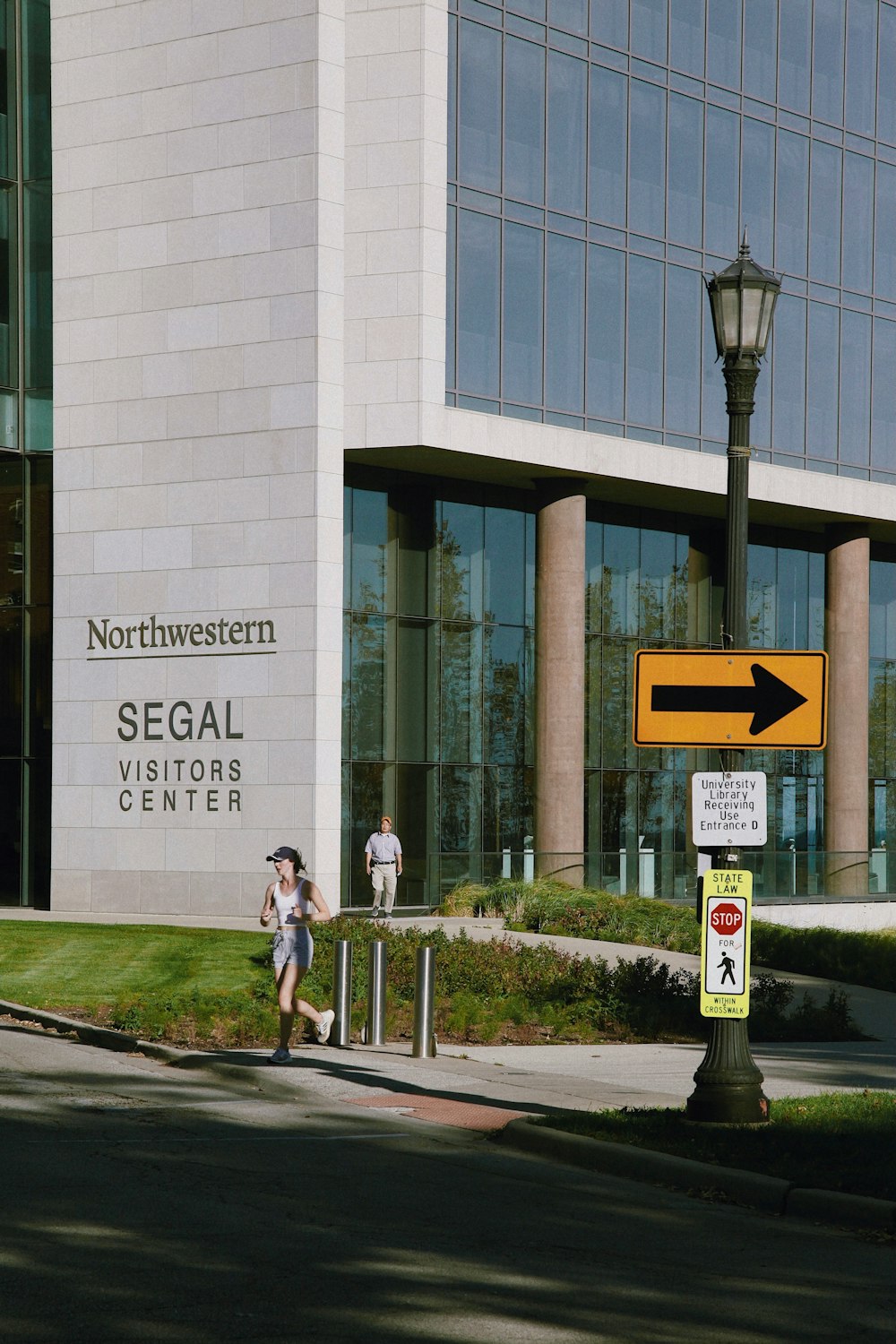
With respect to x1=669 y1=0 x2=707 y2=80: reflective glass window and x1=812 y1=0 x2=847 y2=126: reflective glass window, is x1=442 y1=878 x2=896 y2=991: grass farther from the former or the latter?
x1=812 y1=0 x2=847 y2=126: reflective glass window

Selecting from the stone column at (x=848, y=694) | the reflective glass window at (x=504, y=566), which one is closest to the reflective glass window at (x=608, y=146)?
the reflective glass window at (x=504, y=566)

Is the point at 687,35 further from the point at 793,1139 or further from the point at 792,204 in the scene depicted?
the point at 793,1139

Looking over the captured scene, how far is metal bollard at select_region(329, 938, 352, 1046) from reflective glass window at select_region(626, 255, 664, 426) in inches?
843

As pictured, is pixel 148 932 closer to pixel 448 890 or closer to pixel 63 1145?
pixel 448 890

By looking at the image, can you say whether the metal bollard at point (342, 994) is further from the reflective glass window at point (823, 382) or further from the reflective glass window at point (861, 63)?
Result: the reflective glass window at point (861, 63)

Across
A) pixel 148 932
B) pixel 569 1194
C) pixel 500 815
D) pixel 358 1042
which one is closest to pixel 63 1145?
pixel 569 1194

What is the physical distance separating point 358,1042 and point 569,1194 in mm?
7167

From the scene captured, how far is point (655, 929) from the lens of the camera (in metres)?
27.3

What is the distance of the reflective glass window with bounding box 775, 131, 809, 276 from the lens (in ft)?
127

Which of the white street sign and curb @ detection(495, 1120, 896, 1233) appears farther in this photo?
the white street sign

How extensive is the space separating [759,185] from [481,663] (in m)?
11.8

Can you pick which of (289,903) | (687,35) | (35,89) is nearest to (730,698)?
(289,903)

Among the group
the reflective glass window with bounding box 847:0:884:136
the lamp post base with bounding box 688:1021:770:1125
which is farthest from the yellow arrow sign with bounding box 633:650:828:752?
the reflective glass window with bounding box 847:0:884:136

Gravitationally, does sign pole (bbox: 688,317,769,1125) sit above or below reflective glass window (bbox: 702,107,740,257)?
below
